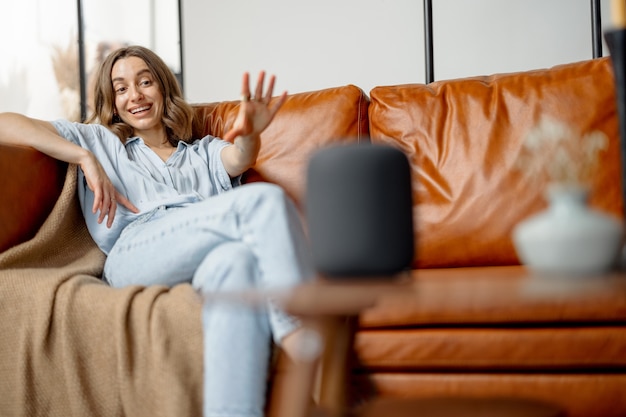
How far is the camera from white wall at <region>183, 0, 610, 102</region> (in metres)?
3.06

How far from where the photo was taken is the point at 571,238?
84cm

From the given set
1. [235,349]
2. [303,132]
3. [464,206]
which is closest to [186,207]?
[235,349]

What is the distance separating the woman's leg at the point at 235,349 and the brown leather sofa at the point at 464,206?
6.6 inches

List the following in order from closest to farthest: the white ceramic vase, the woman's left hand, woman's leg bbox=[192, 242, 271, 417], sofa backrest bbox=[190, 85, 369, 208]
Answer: the white ceramic vase
woman's leg bbox=[192, 242, 271, 417]
the woman's left hand
sofa backrest bbox=[190, 85, 369, 208]

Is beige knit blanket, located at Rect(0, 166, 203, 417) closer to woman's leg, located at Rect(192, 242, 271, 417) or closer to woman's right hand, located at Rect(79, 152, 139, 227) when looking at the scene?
woman's leg, located at Rect(192, 242, 271, 417)

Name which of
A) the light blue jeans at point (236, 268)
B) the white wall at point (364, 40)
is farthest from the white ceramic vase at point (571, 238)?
the white wall at point (364, 40)

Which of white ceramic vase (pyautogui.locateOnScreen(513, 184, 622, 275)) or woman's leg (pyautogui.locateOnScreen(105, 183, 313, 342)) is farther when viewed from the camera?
woman's leg (pyautogui.locateOnScreen(105, 183, 313, 342))

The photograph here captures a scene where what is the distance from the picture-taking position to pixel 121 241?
1763mm

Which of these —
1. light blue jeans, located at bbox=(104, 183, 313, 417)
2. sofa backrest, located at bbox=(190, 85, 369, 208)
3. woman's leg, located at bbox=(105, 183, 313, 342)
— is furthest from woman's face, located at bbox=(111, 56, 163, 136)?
light blue jeans, located at bbox=(104, 183, 313, 417)

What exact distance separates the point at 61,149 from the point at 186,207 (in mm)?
376

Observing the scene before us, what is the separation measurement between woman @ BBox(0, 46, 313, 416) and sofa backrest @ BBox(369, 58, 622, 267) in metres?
0.45

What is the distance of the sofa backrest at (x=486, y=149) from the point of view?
1.92 meters

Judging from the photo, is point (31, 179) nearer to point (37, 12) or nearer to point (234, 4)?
point (234, 4)

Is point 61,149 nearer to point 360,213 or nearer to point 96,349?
point 96,349
